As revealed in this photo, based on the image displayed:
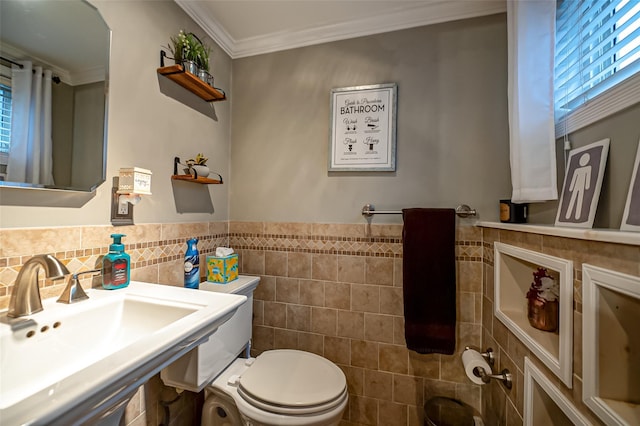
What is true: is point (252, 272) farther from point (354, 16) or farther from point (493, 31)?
point (493, 31)

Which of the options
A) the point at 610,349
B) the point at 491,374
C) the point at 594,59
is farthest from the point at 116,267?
the point at 594,59

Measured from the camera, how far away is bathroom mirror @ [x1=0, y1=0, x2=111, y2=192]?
753mm

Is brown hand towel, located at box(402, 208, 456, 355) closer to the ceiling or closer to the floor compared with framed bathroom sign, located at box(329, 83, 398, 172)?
closer to the floor

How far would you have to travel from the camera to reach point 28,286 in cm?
69

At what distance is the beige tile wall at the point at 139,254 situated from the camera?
758 millimetres

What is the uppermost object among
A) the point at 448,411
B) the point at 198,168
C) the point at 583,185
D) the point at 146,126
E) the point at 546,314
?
the point at 146,126

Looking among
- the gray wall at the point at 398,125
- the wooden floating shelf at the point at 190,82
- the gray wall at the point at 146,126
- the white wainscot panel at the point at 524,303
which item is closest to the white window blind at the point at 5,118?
the gray wall at the point at 146,126

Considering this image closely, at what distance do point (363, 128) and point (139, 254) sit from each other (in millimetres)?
1352

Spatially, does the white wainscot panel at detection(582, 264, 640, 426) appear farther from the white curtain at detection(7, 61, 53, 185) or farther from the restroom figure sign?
the white curtain at detection(7, 61, 53, 185)

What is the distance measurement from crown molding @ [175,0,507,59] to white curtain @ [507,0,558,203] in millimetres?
386

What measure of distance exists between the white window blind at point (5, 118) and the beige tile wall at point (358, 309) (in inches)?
44.8

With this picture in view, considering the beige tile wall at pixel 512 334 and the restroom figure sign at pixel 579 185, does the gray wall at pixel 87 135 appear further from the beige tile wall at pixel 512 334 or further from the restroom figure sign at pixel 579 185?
the restroom figure sign at pixel 579 185

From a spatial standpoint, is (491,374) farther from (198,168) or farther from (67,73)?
(67,73)

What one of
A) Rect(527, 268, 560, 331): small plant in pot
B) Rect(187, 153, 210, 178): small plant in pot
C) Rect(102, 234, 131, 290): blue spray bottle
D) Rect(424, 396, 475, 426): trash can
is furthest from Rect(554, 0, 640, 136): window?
Rect(102, 234, 131, 290): blue spray bottle
